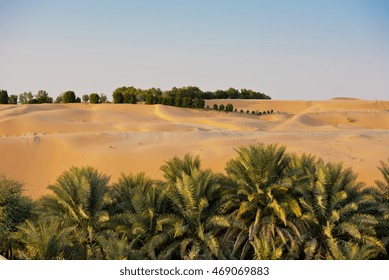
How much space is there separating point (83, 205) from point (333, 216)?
21.5ft

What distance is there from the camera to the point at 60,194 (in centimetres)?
1291

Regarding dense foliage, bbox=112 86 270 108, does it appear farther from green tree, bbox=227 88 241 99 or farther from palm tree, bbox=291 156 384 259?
palm tree, bbox=291 156 384 259

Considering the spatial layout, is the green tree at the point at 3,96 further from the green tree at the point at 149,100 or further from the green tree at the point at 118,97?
the green tree at the point at 149,100

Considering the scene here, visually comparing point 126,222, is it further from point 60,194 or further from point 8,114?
point 8,114

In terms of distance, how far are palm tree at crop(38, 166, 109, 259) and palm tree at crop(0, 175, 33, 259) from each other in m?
0.61

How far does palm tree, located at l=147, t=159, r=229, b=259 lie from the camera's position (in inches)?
453

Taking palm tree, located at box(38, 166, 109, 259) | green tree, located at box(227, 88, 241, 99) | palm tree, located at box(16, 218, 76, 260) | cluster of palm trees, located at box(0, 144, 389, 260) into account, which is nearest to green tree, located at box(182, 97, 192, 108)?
green tree, located at box(227, 88, 241, 99)

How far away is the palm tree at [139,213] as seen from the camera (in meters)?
12.0

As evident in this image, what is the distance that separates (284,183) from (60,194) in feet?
20.1

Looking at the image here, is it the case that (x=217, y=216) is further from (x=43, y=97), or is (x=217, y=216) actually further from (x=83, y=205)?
(x=43, y=97)

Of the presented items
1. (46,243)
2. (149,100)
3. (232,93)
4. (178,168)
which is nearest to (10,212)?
(46,243)

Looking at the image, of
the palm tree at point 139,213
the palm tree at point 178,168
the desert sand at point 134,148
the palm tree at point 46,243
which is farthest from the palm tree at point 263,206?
the desert sand at point 134,148

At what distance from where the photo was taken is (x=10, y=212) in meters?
12.8
